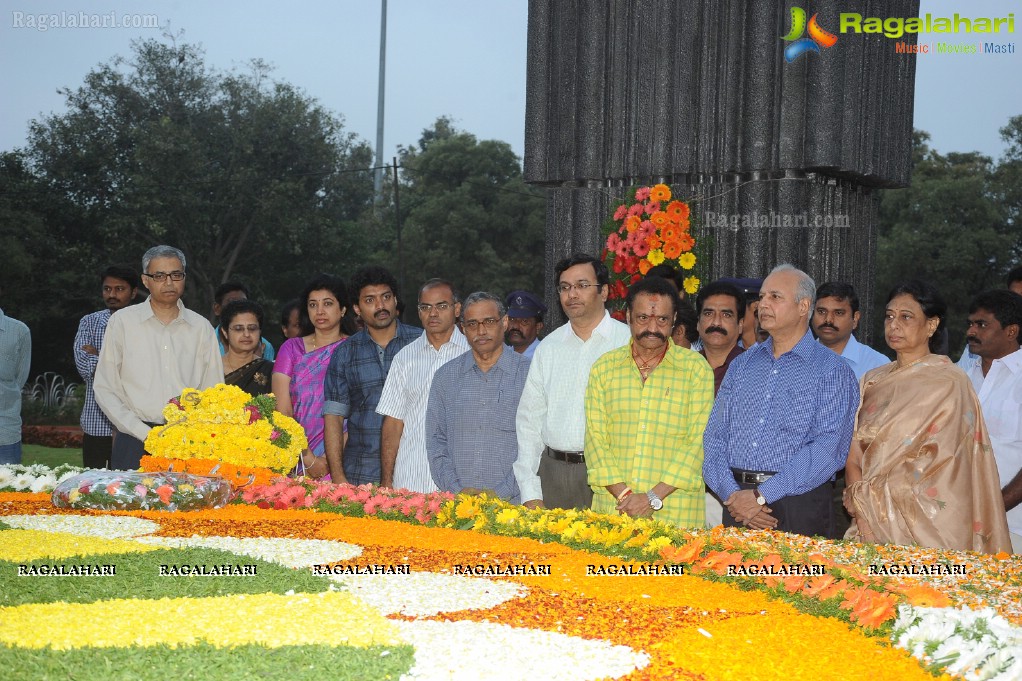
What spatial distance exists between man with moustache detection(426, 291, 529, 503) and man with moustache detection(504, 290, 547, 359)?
1.29 metres

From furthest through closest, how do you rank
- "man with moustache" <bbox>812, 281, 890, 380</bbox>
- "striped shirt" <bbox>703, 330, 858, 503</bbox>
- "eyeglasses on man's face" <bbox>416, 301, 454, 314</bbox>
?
"man with moustache" <bbox>812, 281, 890, 380</bbox>, "eyeglasses on man's face" <bbox>416, 301, 454, 314</bbox>, "striped shirt" <bbox>703, 330, 858, 503</bbox>

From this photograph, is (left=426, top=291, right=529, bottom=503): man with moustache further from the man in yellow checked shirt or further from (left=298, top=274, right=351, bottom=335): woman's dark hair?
(left=298, top=274, right=351, bottom=335): woman's dark hair

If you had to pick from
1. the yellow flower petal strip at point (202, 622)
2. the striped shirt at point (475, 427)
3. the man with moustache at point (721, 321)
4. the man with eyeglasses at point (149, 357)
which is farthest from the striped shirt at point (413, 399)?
the yellow flower petal strip at point (202, 622)

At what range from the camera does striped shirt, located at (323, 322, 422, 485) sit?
19.2 ft

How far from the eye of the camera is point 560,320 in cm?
845

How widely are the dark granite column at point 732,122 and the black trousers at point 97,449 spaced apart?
A: 11.9 feet

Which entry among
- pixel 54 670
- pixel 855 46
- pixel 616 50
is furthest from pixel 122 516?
pixel 855 46

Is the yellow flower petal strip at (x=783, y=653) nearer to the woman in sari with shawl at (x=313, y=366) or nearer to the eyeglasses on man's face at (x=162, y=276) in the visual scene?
the woman in sari with shawl at (x=313, y=366)

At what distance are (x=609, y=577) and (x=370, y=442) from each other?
244cm

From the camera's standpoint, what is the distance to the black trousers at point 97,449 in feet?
24.1

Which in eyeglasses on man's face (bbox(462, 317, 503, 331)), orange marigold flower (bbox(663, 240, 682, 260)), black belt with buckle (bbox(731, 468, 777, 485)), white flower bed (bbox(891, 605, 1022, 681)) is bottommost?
white flower bed (bbox(891, 605, 1022, 681))

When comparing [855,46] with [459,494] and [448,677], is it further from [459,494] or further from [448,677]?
[448,677]

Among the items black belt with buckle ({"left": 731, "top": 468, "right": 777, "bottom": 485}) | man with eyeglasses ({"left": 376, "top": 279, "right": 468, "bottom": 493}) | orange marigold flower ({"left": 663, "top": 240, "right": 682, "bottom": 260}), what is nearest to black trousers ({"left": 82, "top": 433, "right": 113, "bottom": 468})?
man with eyeglasses ({"left": 376, "top": 279, "right": 468, "bottom": 493})

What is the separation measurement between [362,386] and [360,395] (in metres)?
0.06
